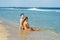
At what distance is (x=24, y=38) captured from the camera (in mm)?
9570

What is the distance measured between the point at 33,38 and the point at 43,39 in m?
0.55

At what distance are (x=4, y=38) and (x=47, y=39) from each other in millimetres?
1859

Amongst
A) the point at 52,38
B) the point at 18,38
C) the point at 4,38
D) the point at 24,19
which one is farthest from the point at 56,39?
the point at 24,19

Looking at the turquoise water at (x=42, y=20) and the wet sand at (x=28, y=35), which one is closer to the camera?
the wet sand at (x=28, y=35)

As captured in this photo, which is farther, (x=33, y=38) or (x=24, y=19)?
(x=24, y=19)

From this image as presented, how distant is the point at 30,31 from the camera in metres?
11.7

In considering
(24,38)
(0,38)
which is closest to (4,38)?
(0,38)

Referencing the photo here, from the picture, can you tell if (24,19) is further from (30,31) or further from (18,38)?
(18,38)

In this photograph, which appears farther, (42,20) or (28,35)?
(42,20)

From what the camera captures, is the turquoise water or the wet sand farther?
the turquoise water

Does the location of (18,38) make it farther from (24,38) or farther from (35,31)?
(35,31)

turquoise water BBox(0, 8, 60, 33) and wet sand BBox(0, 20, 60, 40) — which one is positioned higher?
wet sand BBox(0, 20, 60, 40)

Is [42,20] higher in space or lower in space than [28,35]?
lower

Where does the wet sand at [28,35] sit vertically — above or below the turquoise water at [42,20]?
above
